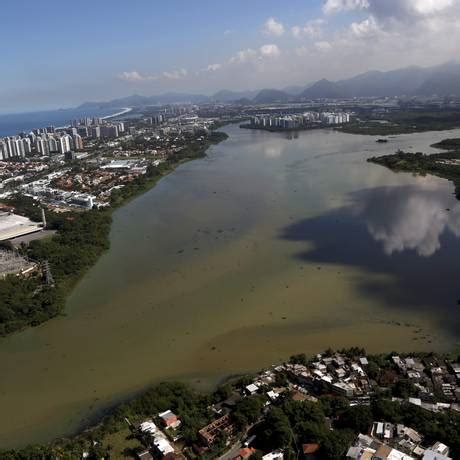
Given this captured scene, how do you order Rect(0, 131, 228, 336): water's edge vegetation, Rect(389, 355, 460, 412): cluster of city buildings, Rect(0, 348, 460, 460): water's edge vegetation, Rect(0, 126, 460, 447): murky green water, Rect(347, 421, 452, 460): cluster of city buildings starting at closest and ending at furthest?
1. Rect(347, 421, 452, 460): cluster of city buildings
2. Rect(0, 348, 460, 460): water's edge vegetation
3. Rect(389, 355, 460, 412): cluster of city buildings
4. Rect(0, 126, 460, 447): murky green water
5. Rect(0, 131, 228, 336): water's edge vegetation

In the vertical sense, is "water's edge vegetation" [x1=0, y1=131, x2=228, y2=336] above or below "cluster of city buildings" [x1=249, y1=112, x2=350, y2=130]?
below

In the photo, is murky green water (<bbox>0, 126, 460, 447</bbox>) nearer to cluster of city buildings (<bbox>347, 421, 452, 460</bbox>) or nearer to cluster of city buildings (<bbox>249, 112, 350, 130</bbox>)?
cluster of city buildings (<bbox>347, 421, 452, 460</bbox>)

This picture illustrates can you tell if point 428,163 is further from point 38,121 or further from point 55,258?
point 38,121

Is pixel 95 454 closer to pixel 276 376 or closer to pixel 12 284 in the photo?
pixel 276 376

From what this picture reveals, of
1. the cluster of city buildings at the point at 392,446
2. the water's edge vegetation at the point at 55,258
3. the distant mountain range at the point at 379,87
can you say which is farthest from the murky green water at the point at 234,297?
the distant mountain range at the point at 379,87

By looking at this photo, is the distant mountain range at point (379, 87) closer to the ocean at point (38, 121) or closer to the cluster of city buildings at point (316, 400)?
the ocean at point (38, 121)

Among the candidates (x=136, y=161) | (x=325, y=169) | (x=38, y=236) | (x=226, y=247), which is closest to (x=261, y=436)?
(x=226, y=247)

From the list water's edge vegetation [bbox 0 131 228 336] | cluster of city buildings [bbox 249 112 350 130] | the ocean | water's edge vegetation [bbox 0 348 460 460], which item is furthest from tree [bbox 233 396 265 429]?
the ocean

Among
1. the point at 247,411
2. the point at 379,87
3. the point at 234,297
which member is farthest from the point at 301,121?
the point at 379,87
